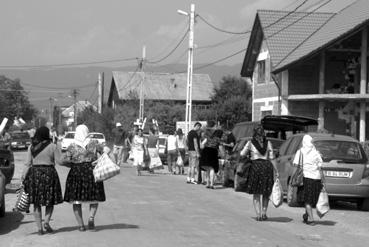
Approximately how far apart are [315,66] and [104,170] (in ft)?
78.6

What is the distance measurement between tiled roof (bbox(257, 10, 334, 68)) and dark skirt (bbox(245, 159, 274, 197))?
786 inches

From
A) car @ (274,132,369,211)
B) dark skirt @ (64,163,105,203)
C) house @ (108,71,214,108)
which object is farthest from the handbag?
house @ (108,71,214,108)

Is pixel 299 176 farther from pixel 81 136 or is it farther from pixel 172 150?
pixel 172 150

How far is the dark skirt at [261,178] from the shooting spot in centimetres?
1234

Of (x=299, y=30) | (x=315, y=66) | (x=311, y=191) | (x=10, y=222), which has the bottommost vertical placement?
(x=10, y=222)

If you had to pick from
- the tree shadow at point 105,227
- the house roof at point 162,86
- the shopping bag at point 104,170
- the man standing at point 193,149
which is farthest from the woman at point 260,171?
the house roof at point 162,86

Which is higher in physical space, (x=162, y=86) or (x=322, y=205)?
(x=162, y=86)

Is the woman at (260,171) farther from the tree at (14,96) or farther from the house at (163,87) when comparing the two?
the tree at (14,96)

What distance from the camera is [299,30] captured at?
35188 millimetres

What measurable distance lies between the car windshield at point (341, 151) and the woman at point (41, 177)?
677cm

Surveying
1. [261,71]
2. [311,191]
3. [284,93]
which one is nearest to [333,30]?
[284,93]

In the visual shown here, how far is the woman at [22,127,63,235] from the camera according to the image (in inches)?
396

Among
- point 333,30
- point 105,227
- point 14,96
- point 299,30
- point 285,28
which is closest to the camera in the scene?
point 105,227

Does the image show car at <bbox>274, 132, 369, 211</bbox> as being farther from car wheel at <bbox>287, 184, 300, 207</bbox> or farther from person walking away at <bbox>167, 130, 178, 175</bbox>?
person walking away at <bbox>167, 130, 178, 175</bbox>
